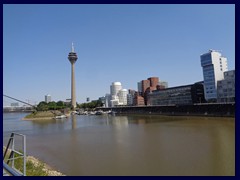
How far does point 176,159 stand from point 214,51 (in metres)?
36.6

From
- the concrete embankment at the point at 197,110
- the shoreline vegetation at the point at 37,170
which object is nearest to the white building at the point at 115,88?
the concrete embankment at the point at 197,110

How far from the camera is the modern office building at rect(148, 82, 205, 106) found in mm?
48050

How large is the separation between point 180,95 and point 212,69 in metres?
14.8

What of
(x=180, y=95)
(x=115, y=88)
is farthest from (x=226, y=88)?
(x=115, y=88)

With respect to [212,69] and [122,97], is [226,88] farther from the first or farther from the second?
[122,97]

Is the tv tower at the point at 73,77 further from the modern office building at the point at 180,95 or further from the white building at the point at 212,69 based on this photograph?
the white building at the point at 212,69

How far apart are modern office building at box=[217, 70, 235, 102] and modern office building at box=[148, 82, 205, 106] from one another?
26.6 ft

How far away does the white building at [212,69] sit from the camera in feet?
129

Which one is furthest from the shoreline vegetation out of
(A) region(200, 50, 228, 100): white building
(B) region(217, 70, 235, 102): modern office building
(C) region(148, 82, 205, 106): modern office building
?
(C) region(148, 82, 205, 106): modern office building

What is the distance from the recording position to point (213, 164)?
7.54 meters

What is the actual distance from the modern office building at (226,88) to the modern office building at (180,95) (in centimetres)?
810
